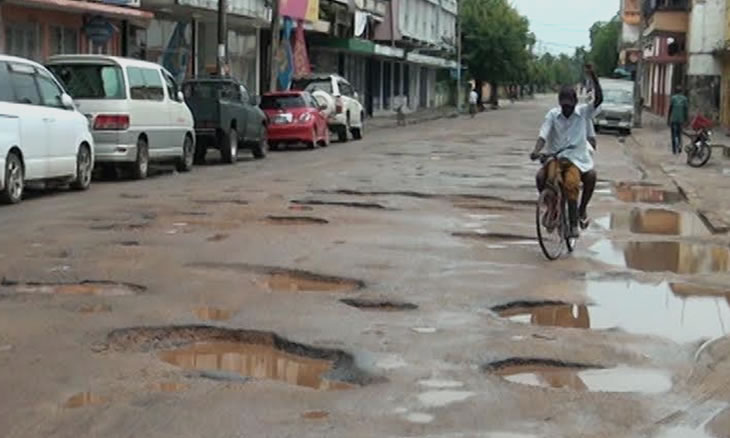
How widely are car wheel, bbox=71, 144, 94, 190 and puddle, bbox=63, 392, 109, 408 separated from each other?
36.9 feet

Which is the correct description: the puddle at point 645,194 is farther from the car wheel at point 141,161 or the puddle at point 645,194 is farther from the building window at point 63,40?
the building window at point 63,40

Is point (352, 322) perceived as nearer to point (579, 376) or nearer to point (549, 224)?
point (579, 376)

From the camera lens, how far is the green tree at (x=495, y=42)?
264 ft

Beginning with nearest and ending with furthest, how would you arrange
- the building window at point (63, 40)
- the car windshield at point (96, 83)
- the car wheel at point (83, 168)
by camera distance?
the car wheel at point (83, 168) → the car windshield at point (96, 83) → the building window at point (63, 40)

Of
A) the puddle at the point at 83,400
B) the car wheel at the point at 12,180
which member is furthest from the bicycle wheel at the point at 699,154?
the puddle at the point at 83,400

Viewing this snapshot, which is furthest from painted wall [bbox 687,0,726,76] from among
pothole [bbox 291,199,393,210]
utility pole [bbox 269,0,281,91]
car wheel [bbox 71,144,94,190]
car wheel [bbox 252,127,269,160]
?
car wheel [bbox 71,144,94,190]

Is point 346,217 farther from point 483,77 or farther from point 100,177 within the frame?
point 483,77

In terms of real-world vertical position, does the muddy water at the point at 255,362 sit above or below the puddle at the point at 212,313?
below

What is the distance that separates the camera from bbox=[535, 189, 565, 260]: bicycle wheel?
1122 cm

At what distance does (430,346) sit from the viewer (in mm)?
7285

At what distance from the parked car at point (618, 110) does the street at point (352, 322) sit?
1104 inches

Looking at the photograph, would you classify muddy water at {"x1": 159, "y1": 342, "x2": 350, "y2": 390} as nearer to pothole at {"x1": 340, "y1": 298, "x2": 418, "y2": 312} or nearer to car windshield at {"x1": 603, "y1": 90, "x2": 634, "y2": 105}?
pothole at {"x1": 340, "y1": 298, "x2": 418, "y2": 312}

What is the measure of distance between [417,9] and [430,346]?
65.3 metres

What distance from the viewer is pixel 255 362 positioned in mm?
6871
